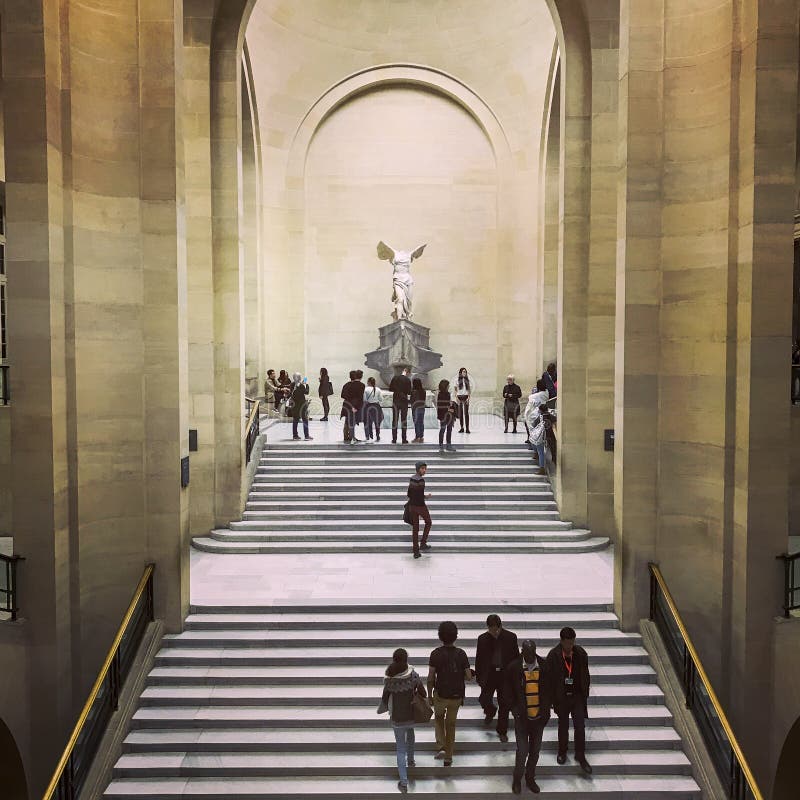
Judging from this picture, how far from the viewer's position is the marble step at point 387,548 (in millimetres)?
13023

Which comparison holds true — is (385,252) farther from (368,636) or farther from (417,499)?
(368,636)

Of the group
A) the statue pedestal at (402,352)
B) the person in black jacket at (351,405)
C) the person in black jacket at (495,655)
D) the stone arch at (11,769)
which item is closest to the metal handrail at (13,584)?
the stone arch at (11,769)

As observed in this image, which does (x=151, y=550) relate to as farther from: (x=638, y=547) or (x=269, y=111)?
(x=269, y=111)

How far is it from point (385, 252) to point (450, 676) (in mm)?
17202

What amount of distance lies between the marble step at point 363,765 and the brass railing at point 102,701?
0.36 meters

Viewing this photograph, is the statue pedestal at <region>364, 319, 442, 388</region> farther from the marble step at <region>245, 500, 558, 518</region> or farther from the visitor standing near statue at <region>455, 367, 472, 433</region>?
the marble step at <region>245, 500, 558, 518</region>

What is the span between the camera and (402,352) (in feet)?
75.6

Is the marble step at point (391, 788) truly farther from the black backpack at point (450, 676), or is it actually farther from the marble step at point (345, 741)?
the black backpack at point (450, 676)

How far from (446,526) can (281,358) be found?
1183 cm

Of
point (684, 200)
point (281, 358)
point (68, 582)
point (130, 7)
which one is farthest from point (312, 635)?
point (281, 358)

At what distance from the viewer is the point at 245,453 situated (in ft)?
49.1

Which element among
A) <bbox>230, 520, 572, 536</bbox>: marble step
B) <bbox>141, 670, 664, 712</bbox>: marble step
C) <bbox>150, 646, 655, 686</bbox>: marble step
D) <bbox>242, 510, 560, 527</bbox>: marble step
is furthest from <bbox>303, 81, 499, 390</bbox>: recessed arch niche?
<bbox>141, 670, 664, 712</bbox>: marble step

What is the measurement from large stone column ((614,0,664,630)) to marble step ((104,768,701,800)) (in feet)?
7.45

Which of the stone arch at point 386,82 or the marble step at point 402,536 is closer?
the marble step at point 402,536
